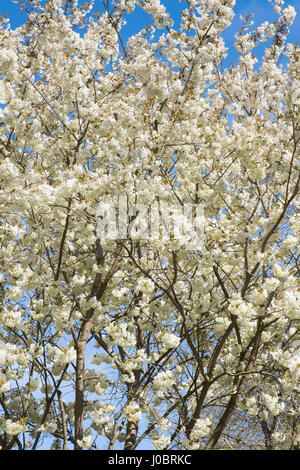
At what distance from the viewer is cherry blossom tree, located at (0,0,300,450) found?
5719 mm

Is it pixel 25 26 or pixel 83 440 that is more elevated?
pixel 25 26

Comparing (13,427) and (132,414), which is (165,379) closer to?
(132,414)

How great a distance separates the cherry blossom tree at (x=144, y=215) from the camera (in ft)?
18.8

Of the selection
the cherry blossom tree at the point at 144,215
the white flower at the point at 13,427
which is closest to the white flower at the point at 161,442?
the cherry blossom tree at the point at 144,215

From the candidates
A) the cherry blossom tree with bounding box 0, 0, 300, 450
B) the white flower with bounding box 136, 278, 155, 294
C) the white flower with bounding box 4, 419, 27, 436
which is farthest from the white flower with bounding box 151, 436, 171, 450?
the white flower with bounding box 136, 278, 155, 294

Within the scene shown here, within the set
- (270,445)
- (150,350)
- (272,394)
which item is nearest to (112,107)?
(150,350)

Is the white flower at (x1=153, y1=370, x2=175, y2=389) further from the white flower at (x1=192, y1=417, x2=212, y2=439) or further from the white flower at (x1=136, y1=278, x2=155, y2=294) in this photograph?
the white flower at (x1=136, y1=278, x2=155, y2=294)

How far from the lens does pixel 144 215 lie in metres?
5.75

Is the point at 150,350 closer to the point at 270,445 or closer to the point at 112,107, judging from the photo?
the point at 270,445

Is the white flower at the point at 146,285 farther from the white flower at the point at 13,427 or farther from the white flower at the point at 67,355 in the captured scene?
the white flower at the point at 13,427

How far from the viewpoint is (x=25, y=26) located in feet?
25.5

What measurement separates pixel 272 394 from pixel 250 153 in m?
2.70
